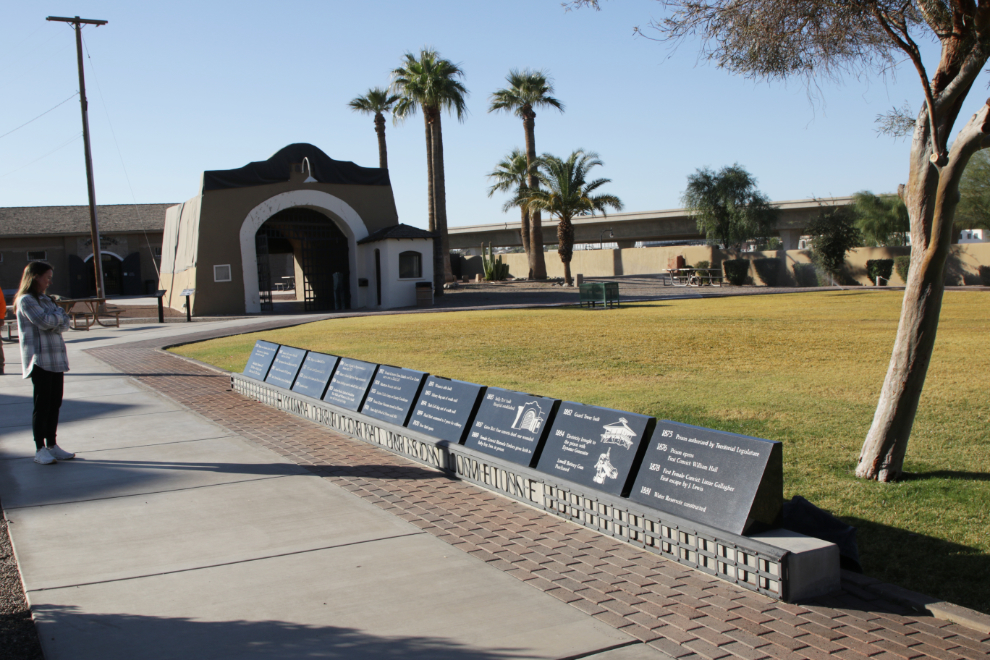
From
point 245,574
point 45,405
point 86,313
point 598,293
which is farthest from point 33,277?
point 598,293

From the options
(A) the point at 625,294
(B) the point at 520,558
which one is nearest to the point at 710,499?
(B) the point at 520,558

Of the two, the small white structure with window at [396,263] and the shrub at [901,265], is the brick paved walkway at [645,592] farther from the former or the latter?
the shrub at [901,265]

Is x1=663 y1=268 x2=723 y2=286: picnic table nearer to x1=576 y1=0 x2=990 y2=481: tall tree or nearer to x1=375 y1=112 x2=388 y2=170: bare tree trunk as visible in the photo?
x1=375 y1=112 x2=388 y2=170: bare tree trunk

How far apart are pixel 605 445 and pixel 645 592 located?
1321mm

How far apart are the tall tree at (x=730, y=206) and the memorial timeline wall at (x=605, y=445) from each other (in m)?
46.8

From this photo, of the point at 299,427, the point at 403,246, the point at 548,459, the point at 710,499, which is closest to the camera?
the point at 710,499

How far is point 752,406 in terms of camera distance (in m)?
9.28

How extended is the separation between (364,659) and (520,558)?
1.51 meters

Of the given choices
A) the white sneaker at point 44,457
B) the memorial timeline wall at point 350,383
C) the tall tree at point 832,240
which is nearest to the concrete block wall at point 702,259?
the tall tree at point 832,240

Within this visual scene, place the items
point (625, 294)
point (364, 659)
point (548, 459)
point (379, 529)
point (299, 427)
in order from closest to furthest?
point (364, 659) < point (379, 529) < point (548, 459) < point (299, 427) < point (625, 294)

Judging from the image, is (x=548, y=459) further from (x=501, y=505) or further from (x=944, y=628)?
(x=944, y=628)

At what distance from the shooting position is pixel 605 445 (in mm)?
5535

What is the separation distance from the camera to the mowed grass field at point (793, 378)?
18.0 ft

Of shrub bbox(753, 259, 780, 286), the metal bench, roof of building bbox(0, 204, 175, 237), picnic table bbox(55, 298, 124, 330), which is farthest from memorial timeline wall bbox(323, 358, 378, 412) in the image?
roof of building bbox(0, 204, 175, 237)
